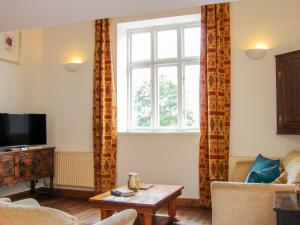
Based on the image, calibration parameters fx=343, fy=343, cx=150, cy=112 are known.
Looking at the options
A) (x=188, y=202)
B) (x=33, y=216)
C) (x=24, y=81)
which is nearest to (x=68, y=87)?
(x=24, y=81)

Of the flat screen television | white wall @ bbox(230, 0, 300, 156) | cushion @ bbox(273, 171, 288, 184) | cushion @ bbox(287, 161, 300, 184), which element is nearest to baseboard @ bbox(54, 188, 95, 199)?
the flat screen television

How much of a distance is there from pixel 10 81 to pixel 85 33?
4.57 ft

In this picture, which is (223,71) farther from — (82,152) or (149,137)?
(82,152)

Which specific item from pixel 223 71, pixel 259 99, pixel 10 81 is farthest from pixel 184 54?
pixel 10 81

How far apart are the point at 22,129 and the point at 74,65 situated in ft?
4.24

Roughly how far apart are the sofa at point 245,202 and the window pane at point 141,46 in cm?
307

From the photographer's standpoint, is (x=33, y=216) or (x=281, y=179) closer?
(x=33, y=216)

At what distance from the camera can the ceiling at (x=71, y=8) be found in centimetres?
228

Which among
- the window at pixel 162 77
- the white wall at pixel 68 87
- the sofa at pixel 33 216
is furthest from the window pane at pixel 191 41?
the sofa at pixel 33 216

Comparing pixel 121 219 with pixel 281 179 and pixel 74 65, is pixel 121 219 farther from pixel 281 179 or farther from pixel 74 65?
pixel 74 65

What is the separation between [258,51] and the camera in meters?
4.49

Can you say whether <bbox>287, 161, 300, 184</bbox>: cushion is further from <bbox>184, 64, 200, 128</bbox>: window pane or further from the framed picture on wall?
the framed picture on wall

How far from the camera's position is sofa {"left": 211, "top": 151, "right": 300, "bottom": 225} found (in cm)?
277

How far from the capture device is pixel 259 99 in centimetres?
456
